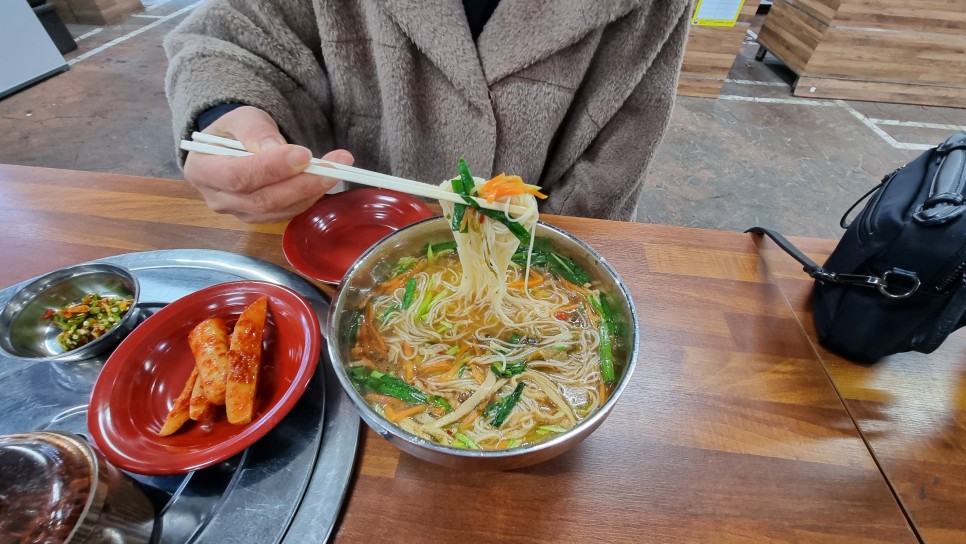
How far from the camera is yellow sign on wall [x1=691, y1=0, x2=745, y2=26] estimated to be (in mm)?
4648

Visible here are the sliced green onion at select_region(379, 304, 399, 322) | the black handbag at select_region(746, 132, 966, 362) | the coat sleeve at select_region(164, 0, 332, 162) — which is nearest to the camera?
the black handbag at select_region(746, 132, 966, 362)

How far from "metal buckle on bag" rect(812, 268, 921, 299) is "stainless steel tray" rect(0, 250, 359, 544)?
128cm

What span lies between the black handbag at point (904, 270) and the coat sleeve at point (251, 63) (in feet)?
5.47

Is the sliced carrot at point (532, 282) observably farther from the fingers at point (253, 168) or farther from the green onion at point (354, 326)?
the fingers at point (253, 168)

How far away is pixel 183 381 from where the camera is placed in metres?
0.95

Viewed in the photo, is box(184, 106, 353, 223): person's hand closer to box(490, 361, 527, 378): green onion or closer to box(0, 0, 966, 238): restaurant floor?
box(490, 361, 527, 378): green onion

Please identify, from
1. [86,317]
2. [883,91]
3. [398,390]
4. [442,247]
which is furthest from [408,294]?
[883,91]

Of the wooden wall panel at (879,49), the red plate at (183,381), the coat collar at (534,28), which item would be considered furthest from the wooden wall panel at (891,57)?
the red plate at (183,381)

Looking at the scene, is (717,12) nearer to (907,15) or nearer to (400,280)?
(907,15)

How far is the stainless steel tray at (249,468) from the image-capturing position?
778 mm

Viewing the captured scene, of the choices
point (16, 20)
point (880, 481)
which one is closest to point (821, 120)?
point (880, 481)

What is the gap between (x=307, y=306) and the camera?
0.99 metres

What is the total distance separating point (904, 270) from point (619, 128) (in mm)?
931

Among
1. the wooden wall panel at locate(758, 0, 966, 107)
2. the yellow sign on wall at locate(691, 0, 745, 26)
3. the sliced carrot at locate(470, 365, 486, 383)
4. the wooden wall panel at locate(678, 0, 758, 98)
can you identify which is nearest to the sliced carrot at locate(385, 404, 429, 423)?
the sliced carrot at locate(470, 365, 486, 383)
